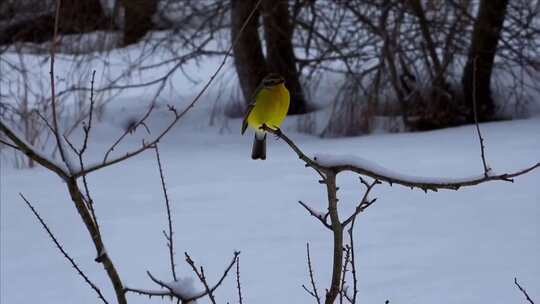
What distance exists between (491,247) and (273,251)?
1.16m

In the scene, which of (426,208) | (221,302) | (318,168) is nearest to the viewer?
(318,168)

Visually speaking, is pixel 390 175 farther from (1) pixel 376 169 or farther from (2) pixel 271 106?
(2) pixel 271 106

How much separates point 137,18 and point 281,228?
6469mm

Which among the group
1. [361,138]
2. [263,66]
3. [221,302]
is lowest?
[221,302]

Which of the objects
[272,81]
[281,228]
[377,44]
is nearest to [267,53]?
[377,44]

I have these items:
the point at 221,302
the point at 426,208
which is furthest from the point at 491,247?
the point at 221,302

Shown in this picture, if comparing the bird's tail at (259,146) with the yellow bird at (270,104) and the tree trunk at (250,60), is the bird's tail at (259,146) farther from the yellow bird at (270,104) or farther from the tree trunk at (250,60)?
the tree trunk at (250,60)

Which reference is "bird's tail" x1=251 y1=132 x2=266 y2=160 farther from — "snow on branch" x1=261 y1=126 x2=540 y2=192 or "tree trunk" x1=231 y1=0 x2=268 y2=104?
"tree trunk" x1=231 y1=0 x2=268 y2=104

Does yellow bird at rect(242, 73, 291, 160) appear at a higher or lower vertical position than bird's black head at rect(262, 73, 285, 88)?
lower

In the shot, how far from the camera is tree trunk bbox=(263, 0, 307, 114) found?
9789mm

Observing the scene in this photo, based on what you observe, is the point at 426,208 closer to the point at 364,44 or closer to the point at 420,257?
the point at 420,257

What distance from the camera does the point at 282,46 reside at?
1016 centimetres

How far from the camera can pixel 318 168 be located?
1.70 meters

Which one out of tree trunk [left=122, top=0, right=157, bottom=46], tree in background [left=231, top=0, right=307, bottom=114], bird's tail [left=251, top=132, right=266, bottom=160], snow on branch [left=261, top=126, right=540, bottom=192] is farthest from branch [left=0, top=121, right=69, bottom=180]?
tree trunk [left=122, top=0, right=157, bottom=46]
